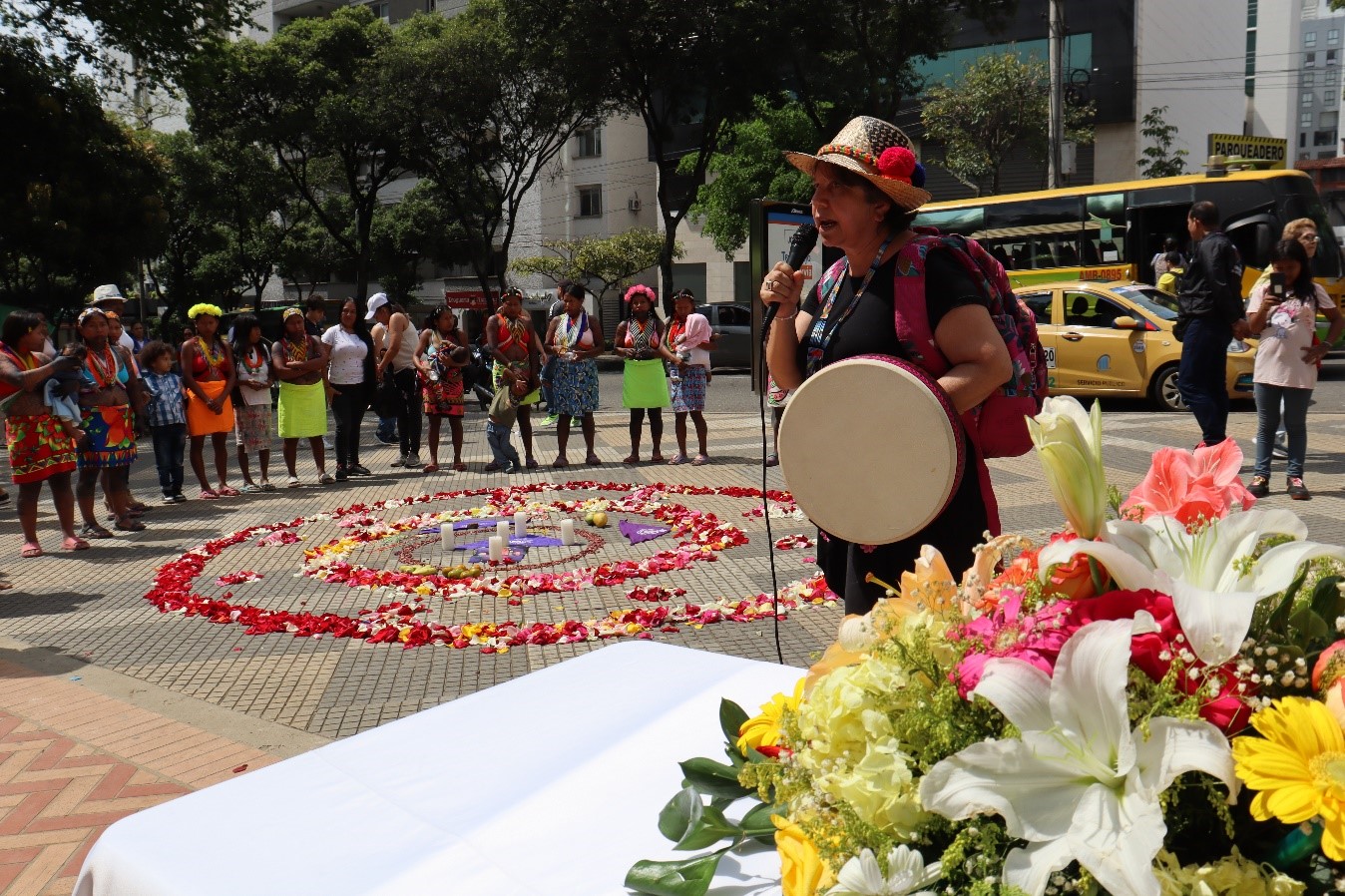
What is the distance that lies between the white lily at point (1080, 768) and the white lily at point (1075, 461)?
21 centimetres

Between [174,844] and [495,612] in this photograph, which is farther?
[495,612]

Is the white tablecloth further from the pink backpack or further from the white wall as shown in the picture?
the white wall

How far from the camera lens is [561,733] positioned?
2.14 meters

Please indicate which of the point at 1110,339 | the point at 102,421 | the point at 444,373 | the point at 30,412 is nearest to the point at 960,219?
the point at 1110,339

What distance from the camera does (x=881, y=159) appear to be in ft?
→ 10.2

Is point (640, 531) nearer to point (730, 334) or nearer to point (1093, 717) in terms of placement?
point (1093, 717)

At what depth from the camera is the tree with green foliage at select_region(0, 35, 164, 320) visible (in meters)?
20.2

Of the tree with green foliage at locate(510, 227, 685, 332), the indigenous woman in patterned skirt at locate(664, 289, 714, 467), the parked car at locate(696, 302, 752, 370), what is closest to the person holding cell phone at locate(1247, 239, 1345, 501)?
the indigenous woman in patterned skirt at locate(664, 289, 714, 467)

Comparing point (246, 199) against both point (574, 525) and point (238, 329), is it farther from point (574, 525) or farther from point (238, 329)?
point (574, 525)

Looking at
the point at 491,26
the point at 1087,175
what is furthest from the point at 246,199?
the point at 1087,175

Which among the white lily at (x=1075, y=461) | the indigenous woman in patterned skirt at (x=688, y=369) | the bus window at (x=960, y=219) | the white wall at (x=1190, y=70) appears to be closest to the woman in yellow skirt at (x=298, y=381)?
the indigenous woman in patterned skirt at (x=688, y=369)

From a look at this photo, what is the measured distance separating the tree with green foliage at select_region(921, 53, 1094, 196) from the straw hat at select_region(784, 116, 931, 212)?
3127cm

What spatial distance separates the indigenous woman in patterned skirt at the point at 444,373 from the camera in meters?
12.6

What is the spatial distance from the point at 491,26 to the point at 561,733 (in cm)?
3507
